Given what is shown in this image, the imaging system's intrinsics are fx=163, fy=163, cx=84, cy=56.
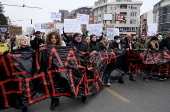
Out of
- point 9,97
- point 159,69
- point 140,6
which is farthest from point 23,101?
point 140,6

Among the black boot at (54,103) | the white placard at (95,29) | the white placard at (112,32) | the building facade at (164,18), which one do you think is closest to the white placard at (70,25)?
the white placard at (95,29)

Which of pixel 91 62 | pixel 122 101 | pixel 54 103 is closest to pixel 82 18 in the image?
pixel 91 62

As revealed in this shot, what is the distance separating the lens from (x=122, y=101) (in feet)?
12.9

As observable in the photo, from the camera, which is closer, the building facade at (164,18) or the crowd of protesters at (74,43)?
the crowd of protesters at (74,43)

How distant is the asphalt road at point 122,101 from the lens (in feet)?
11.6

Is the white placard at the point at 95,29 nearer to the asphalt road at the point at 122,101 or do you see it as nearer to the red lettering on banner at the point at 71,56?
the asphalt road at the point at 122,101

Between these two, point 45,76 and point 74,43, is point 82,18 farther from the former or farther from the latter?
point 45,76

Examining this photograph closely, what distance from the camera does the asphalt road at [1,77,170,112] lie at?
354 cm

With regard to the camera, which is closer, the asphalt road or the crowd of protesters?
the asphalt road

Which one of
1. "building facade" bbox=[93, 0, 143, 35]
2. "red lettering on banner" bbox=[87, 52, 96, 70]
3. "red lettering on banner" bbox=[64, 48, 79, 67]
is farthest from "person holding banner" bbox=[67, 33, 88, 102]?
"building facade" bbox=[93, 0, 143, 35]

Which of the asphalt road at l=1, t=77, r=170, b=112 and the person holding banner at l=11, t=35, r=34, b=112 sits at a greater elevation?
the person holding banner at l=11, t=35, r=34, b=112

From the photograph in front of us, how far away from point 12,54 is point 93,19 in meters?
78.4

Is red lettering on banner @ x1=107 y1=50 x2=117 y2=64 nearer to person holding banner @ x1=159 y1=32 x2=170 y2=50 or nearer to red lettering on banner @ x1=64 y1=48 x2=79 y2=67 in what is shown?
red lettering on banner @ x1=64 y1=48 x2=79 y2=67

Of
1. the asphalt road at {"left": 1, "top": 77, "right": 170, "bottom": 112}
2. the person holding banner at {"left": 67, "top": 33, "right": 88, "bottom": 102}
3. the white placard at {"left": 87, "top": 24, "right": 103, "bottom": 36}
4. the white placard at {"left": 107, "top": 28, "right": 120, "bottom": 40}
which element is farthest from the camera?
the white placard at {"left": 107, "top": 28, "right": 120, "bottom": 40}
